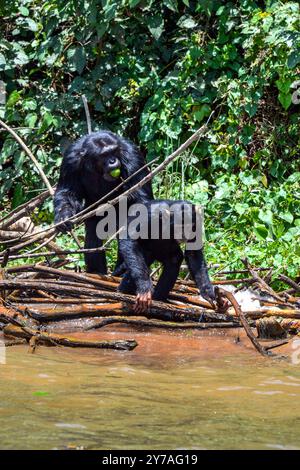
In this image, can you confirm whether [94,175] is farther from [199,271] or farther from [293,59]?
[293,59]

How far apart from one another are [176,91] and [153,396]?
213 inches

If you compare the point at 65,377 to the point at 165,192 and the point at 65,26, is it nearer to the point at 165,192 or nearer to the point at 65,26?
the point at 165,192

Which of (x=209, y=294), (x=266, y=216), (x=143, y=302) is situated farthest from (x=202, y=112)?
(x=143, y=302)

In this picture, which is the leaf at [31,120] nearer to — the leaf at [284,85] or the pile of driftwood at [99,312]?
the leaf at [284,85]

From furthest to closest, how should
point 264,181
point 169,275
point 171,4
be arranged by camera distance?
1. point 171,4
2. point 264,181
3. point 169,275

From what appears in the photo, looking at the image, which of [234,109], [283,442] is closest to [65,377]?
[283,442]

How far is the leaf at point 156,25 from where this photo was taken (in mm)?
9195

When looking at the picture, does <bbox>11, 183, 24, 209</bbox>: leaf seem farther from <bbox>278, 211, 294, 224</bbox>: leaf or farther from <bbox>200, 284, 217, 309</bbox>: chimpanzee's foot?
<bbox>200, 284, 217, 309</bbox>: chimpanzee's foot

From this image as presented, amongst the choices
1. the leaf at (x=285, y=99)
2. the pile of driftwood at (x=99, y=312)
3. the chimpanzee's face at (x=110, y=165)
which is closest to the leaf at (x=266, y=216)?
the leaf at (x=285, y=99)

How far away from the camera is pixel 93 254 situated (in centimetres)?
665

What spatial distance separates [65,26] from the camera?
32.1ft

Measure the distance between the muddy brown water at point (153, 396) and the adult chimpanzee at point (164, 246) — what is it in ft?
1.11

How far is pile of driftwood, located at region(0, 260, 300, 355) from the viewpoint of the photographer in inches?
219

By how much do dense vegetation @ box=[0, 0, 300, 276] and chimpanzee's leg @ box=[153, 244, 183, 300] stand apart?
7.05 ft
